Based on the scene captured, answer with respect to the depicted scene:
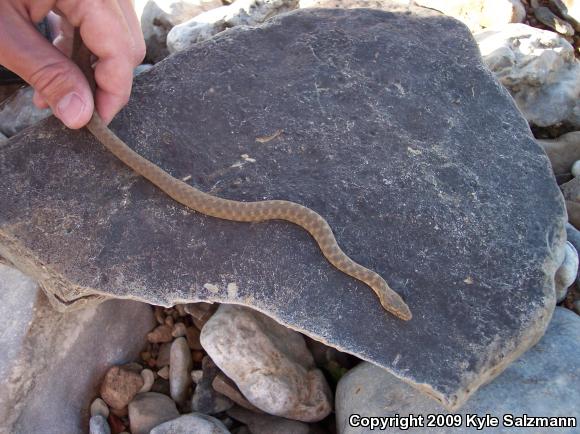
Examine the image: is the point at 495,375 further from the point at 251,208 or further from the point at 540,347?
the point at 251,208

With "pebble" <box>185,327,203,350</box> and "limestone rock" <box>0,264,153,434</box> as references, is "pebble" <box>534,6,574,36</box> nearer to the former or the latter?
"pebble" <box>185,327,203,350</box>

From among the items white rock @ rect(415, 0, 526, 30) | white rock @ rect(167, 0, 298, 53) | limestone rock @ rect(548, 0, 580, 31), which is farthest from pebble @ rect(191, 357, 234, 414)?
limestone rock @ rect(548, 0, 580, 31)

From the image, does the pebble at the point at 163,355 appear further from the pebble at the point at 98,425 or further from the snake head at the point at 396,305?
the snake head at the point at 396,305

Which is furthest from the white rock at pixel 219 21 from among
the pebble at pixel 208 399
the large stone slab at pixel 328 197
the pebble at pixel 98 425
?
the pebble at pixel 98 425

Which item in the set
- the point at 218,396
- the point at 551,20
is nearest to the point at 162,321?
the point at 218,396

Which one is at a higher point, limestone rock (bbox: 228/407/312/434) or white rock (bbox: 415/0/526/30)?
limestone rock (bbox: 228/407/312/434)

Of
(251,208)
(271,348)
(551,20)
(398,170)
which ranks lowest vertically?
(551,20)
